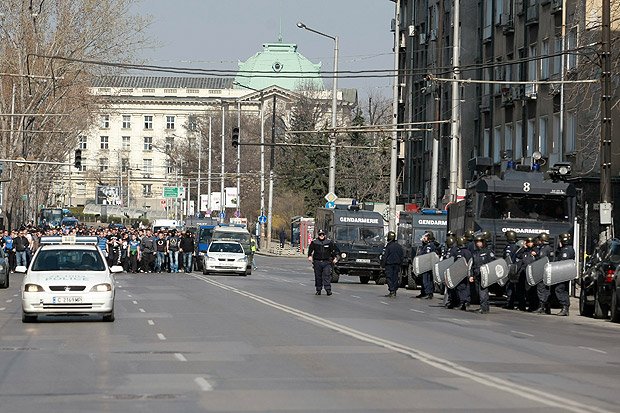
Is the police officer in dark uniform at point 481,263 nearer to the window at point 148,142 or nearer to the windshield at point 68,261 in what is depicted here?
the windshield at point 68,261

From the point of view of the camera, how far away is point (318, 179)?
354 feet

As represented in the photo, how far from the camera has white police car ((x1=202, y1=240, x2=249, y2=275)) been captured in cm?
5834

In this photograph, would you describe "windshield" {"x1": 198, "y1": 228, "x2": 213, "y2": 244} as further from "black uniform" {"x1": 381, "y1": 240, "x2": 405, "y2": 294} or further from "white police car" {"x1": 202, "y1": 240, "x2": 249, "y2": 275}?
"black uniform" {"x1": 381, "y1": 240, "x2": 405, "y2": 294}

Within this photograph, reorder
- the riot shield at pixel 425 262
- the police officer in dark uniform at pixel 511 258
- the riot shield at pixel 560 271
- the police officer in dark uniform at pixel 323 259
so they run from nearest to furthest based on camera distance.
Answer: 1. the riot shield at pixel 560 271
2. the police officer in dark uniform at pixel 511 258
3. the police officer in dark uniform at pixel 323 259
4. the riot shield at pixel 425 262

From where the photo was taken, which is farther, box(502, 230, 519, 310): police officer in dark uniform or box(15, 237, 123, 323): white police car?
box(502, 230, 519, 310): police officer in dark uniform

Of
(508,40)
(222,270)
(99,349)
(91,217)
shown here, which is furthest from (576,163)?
(91,217)

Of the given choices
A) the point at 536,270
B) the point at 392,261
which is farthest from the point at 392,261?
the point at 536,270

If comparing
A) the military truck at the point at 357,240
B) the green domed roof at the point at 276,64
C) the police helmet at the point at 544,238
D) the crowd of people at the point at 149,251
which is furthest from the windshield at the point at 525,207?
the green domed roof at the point at 276,64

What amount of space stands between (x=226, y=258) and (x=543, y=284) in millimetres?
26794

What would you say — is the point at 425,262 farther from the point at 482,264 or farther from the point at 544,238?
the point at 544,238

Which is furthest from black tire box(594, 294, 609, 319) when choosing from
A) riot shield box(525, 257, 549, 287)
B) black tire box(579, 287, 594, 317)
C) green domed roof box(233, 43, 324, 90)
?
green domed roof box(233, 43, 324, 90)

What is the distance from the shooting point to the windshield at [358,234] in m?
52.6

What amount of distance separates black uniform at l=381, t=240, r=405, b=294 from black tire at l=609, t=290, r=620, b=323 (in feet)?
32.4

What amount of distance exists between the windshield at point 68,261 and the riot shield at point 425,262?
14.3 m
